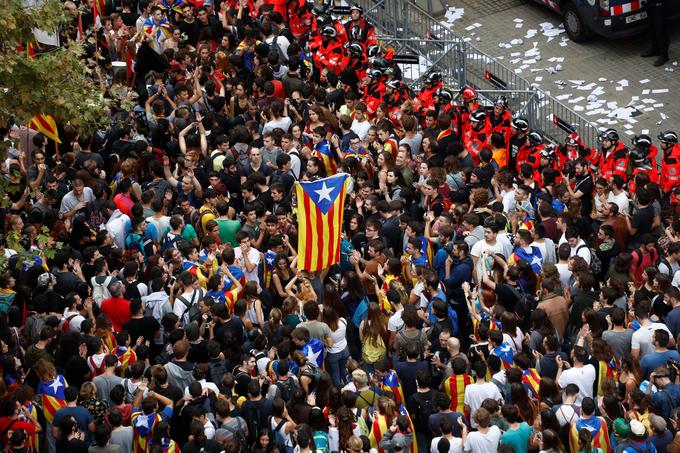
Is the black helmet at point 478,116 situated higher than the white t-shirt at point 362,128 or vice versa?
the black helmet at point 478,116

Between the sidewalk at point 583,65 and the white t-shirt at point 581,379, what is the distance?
8.58 metres

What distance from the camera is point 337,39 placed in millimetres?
20625

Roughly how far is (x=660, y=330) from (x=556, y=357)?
1.07 m

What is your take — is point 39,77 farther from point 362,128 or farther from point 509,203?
point 509,203

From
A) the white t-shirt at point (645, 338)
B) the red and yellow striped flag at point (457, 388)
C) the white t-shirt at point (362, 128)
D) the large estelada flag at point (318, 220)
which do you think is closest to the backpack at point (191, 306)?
the large estelada flag at point (318, 220)

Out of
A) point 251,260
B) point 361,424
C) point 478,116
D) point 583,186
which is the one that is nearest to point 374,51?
point 478,116

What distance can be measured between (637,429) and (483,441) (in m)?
1.38

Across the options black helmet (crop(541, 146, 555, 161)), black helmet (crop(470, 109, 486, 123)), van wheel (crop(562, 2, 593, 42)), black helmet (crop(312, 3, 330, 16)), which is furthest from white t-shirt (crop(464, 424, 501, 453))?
van wheel (crop(562, 2, 593, 42))

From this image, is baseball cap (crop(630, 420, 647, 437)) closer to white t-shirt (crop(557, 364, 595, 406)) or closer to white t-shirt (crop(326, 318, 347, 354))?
white t-shirt (crop(557, 364, 595, 406))

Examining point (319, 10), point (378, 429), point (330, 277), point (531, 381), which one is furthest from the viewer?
point (319, 10)

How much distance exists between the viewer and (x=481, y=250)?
1517 centimetres

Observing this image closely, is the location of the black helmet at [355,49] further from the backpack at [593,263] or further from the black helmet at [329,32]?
the backpack at [593,263]

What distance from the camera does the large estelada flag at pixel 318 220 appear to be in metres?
15.1

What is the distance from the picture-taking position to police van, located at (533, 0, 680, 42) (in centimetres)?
2256
